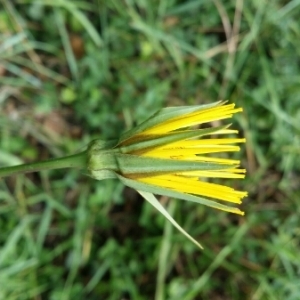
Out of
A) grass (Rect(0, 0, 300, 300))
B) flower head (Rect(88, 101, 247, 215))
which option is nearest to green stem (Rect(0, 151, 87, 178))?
flower head (Rect(88, 101, 247, 215))

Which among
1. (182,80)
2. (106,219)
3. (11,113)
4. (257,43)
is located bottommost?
(106,219)

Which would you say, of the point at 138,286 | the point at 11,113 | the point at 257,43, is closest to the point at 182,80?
the point at 257,43

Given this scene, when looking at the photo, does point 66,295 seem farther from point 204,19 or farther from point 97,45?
point 204,19

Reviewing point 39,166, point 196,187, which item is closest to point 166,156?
point 196,187

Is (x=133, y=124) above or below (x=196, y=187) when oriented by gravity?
above

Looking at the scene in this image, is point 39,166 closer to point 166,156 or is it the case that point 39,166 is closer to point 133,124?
point 166,156
